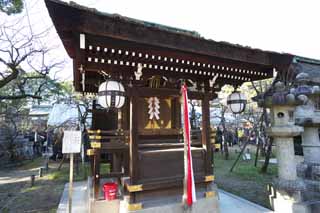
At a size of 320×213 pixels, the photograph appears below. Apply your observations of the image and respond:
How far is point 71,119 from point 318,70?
1254cm

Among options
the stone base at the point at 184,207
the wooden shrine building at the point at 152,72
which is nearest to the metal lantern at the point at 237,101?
the wooden shrine building at the point at 152,72

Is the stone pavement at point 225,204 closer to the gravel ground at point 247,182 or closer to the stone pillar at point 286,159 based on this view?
the gravel ground at point 247,182

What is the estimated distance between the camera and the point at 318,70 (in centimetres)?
905

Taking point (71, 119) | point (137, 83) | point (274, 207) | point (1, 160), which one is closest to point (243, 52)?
point (137, 83)

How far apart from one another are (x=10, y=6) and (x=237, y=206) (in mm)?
9080

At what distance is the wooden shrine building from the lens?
3.45 meters

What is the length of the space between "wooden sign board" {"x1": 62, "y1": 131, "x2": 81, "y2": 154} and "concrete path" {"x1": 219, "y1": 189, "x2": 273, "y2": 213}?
379 cm

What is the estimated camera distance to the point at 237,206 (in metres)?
5.51

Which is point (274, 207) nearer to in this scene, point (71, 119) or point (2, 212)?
A: point (2, 212)

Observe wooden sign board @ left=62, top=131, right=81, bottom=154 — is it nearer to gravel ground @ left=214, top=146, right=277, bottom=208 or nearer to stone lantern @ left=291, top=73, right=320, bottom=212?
gravel ground @ left=214, top=146, right=277, bottom=208

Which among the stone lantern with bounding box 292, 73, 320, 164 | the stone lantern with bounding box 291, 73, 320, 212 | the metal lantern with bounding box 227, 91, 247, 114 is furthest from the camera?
the stone lantern with bounding box 292, 73, 320, 164

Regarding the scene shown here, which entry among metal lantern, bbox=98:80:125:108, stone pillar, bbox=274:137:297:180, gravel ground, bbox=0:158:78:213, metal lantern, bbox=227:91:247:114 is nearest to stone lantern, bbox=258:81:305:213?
stone pillar, bbox=274:137:297:180

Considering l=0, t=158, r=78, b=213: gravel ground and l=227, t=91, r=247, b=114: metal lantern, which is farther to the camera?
l=0, t=158, r=78, b=213: gravel ground

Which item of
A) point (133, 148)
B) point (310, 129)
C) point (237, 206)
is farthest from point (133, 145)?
point (310, 129)
